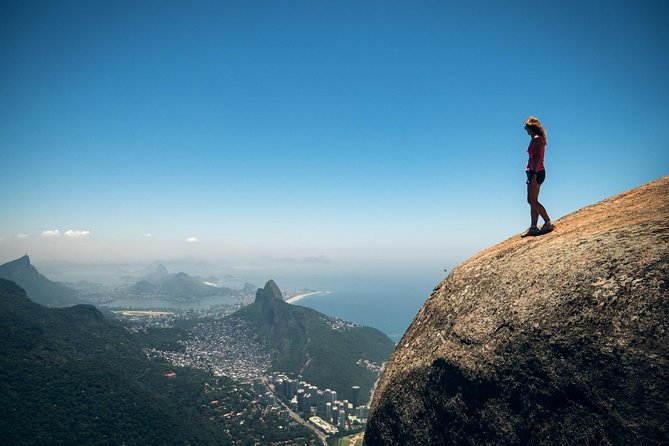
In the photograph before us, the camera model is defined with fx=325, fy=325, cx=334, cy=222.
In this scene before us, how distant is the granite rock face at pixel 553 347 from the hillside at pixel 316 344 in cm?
9715

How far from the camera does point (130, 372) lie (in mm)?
91250

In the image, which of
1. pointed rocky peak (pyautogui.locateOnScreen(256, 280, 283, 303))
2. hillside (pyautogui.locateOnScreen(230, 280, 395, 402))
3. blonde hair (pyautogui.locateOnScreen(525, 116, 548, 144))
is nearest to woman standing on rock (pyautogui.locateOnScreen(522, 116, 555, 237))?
blonde hair (pyautogui.locateOnScreen(525, 116, 548, 144))

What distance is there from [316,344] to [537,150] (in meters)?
134

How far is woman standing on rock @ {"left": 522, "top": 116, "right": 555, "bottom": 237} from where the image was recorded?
8.53m

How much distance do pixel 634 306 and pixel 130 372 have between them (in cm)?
11367

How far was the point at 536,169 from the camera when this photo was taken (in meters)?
8.70

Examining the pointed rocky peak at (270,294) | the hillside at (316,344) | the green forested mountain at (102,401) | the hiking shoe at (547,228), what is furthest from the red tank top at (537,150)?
the pointed rocky peak at (270,294)

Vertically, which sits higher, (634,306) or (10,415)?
(634,306)

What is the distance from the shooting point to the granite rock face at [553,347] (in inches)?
188

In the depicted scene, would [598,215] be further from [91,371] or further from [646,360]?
[91,371]

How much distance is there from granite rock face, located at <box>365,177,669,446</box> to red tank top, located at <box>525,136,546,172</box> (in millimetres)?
1727

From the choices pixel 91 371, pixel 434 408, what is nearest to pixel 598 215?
pixel 434 408

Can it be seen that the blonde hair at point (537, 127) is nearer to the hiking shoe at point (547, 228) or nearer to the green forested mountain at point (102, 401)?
the hiking shoe at point (547, 228)

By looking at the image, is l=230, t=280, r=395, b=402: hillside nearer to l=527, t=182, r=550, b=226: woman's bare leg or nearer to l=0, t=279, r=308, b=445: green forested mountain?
l=0, t=279, r=308, b=445: green forested mountain
